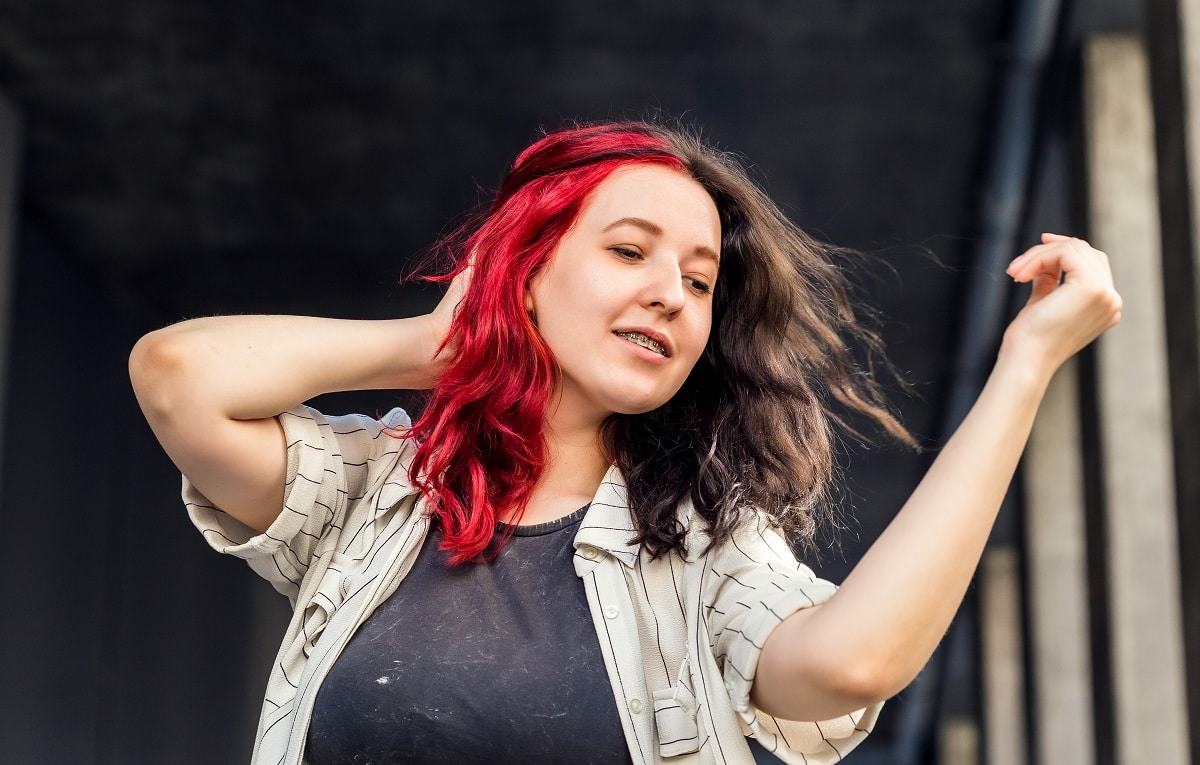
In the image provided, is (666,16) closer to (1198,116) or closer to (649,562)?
(1198,116)

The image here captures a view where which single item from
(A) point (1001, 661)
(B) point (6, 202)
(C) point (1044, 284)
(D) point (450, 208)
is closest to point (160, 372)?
(C) point (1044, 284)

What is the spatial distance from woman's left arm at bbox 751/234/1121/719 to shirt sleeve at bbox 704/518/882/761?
0.06ft

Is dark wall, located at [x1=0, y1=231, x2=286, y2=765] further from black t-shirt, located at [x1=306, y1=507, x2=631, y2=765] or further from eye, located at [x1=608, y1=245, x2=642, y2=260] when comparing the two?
eye, located at [x1=608, y1=245, x2=642, y2=260]

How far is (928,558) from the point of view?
118cm

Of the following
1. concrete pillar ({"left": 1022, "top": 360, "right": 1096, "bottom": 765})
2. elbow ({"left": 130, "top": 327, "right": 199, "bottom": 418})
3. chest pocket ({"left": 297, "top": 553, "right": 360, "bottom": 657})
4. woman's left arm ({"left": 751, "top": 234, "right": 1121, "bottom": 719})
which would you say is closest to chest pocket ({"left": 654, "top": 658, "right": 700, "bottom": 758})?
woman's left arm ({"left": 751, "top": 234, "right": 1121, "bottom": 719})

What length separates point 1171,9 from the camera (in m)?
3.72

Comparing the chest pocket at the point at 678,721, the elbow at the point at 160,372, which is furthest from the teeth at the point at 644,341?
the elbow at the point at 160,372

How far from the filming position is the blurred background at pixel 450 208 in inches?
235

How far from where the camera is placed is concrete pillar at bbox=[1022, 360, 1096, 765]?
8.98 meters

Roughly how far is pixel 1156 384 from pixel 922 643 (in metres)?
5.15

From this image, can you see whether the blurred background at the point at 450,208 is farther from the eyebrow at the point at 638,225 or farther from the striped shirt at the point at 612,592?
the striped shirt at the point at 612,592

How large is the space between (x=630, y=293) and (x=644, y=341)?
0.06 m

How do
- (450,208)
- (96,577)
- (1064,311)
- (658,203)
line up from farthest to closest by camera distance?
(96,577), (450,208), (658,203), (1064,311)

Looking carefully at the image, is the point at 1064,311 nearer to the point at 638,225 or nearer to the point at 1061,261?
the point at 1061,261
